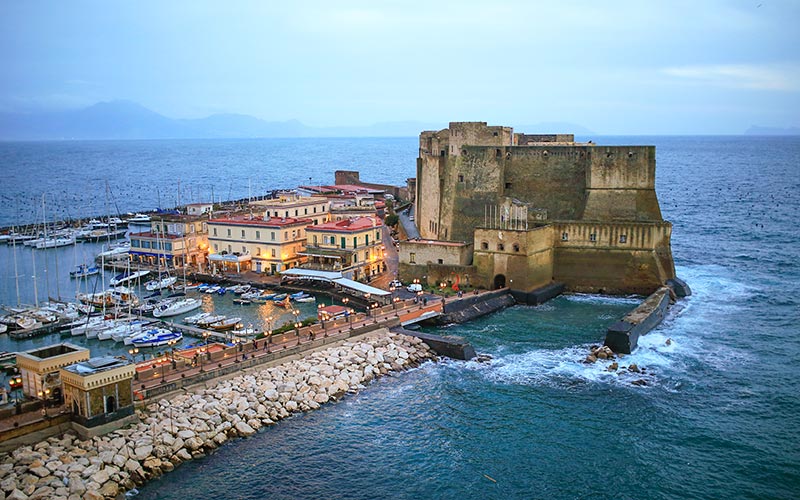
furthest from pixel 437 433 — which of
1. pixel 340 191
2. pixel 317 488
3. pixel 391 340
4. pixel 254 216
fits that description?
pixel 340 191

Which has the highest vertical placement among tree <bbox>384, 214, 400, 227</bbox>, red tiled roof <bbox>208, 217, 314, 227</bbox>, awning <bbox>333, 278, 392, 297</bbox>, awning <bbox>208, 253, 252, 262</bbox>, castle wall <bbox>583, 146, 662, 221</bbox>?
castle wall <bbox>583, 146, 662, 221</bbox>

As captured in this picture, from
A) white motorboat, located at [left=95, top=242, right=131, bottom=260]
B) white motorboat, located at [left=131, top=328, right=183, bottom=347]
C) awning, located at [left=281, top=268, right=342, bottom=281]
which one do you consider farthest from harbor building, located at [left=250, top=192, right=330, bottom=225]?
white motorboat, located at [left=131, top=328, right=183, bottom=347]

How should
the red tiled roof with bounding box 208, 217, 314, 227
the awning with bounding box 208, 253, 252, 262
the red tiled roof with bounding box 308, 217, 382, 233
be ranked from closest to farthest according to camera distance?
the red tiled roof with bounding box 308, 217, 382, 233, the red tiled roof with bounding box 208, 217, 314, 227, the awning with bounding box 208, 253, 252, 262

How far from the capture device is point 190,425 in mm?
29000

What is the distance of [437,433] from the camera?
3083 centimetres

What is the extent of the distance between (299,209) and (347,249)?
11.0 meters

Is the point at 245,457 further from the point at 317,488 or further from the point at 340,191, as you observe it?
the point at 340,191

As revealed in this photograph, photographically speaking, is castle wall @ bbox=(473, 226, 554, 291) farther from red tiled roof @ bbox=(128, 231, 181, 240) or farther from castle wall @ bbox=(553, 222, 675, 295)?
red tiled roof @ bbox=(128, 231, 181, 240)

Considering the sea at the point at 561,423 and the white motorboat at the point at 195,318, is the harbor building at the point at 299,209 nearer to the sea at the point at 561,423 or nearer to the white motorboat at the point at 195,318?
the white motorboat at the point at 195,318

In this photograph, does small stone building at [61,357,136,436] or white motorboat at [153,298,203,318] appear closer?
small stone building at [61,357,136,436]

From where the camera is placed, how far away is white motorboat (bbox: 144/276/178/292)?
55.9m

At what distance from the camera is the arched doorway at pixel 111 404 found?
2811 cm

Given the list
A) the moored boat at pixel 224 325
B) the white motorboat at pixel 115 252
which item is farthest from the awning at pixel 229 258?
the moored boat at pixel 224 325

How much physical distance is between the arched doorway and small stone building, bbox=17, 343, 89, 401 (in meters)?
2.47
